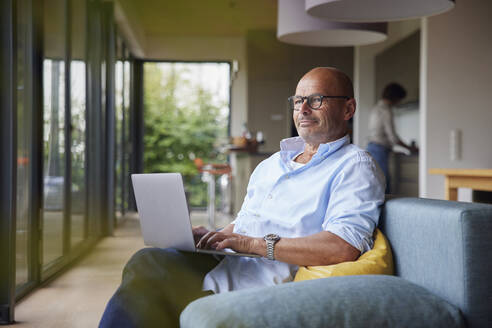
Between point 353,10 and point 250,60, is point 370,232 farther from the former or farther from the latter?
point 250,60

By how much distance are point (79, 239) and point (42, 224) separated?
1.43 metres

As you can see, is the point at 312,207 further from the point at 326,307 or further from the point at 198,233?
the point at 326,307

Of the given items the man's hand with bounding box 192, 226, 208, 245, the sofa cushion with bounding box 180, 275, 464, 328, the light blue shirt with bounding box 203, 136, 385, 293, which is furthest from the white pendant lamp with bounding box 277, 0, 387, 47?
the sofa cushion with bounding box 180, 275, 464, 328

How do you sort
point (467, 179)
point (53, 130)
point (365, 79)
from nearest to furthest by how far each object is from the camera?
1. point (467, 179)
2. point (53, 130)
3. point (365, 79)

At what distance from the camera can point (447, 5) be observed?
97.9 inches

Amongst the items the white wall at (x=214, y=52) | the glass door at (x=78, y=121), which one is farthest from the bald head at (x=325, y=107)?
the white wall at (x=214, y=52)

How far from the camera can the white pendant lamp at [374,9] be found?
2512mm

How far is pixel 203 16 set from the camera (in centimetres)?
837

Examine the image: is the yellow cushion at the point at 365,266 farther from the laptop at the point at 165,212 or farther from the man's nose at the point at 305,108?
the man's nose at the point at 305,108

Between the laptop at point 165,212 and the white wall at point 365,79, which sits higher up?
the white wall at point 365,79

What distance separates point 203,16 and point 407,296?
760 cm

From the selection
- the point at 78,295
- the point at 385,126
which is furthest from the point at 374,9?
the point at 385,126

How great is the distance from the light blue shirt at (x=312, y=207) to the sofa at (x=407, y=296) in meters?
0.19

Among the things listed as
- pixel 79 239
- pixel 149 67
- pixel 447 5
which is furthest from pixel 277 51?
pixel 447 5
